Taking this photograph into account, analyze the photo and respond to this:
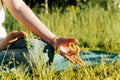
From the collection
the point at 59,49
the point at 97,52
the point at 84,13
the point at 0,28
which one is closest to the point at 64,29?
the point at 84,13

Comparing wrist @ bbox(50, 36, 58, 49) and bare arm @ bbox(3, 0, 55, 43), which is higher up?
bare arm @ bbox(3, 0, 55, 43)

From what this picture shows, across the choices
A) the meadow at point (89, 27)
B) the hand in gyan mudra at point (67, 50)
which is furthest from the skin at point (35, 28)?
the meadow at point (89, 27)

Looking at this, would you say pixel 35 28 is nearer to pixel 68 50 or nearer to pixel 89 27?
pixel 68 50

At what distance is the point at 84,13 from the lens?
1069cm

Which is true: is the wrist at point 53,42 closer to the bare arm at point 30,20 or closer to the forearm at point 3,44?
the bare arm at point 30,20

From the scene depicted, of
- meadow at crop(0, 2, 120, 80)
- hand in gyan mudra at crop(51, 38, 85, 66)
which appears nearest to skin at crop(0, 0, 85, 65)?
hand in gyan mudra at crop(51, 38, 85, 66)

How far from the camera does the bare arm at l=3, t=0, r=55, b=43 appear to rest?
15.3 feet

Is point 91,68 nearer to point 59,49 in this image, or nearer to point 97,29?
point 59,49

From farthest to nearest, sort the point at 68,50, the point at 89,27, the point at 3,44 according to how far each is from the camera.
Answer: the point at 89,27 < the point at 3,44 < the point at 68,50

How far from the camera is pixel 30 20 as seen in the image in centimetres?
471

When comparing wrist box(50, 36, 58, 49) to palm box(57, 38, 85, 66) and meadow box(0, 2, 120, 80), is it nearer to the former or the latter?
palm box(57, 38, 85, 66)

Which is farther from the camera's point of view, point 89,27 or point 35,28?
point 89,27

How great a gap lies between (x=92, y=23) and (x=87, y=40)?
91cm

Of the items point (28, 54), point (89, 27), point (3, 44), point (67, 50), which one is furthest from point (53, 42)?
point (89, 27)
